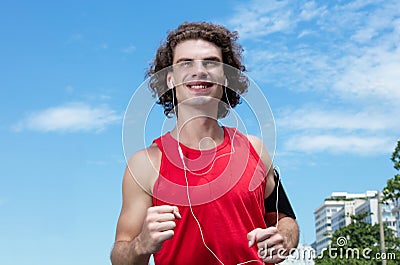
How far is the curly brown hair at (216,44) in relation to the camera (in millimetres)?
3482

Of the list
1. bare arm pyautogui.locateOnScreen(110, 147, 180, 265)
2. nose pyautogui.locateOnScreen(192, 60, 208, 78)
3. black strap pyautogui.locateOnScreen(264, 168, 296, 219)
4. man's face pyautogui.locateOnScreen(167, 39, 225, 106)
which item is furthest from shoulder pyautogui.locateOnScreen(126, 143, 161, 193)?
black strap pyautogui.locateOnScreen(264, 168, 296, 219)

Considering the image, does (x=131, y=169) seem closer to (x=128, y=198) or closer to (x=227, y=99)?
(x=128, y=198)

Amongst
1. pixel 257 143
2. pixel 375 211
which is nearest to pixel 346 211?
pixel 375 211

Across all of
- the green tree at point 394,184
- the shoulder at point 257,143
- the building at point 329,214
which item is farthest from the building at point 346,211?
the shoulder at point 257,143

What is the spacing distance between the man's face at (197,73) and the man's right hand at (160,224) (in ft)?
2.30

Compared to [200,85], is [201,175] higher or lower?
lower

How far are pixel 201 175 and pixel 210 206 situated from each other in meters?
0.15

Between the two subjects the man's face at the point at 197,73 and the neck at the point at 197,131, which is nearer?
the man's face at the point at 197,73

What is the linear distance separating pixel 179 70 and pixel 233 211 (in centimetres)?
73

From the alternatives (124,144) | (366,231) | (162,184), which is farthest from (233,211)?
(366,231)

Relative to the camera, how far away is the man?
129 inches

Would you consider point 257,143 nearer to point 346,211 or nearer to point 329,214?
point 346,211

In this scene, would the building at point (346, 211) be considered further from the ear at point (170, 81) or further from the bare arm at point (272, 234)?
the ear at point (170, 81)

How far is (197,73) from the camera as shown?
3.31 m
